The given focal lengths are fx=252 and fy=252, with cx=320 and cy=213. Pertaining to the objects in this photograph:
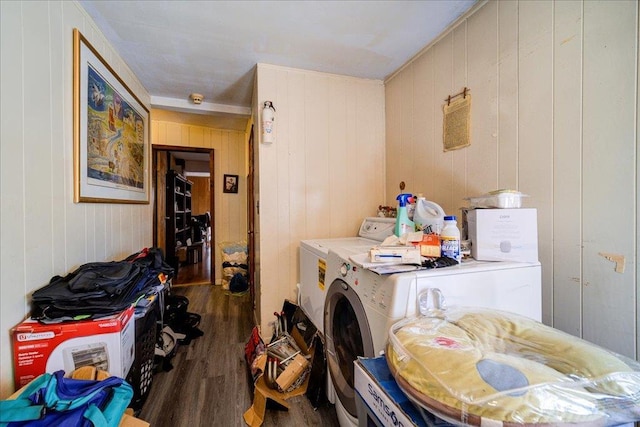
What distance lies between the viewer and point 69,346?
1.06 meters

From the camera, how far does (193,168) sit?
653 cm

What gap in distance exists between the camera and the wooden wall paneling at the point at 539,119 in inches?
44.5

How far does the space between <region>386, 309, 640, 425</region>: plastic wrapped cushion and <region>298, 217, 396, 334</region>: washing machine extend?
0.72 metres

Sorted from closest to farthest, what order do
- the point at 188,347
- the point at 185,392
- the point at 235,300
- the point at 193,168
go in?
the point at 185,392 < the point at 188,347 < the point at 235,300 < the point at 193,168

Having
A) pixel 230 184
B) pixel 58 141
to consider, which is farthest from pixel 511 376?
pixel 230 184

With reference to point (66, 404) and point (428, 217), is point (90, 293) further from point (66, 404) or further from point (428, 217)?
point (428, 217)

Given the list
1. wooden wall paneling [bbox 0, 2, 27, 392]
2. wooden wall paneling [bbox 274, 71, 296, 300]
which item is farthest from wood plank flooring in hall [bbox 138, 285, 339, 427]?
wooden wall paneling [bbox 0, 2, 27, 392]

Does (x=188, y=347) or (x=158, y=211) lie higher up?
(x=158, y=211)

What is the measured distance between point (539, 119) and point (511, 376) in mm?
1172

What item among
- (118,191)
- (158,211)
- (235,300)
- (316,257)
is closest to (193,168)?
(158,211)

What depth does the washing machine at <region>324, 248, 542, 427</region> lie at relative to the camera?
86cm

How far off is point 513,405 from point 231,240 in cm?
398

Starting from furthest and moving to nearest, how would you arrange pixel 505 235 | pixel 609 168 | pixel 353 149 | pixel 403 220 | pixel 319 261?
pixel 353 149
pixel 319 261
pixel 403 220
pixel 505 235
pixel 609 168

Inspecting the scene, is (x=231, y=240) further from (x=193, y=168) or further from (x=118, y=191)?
(x=193, y=168)
